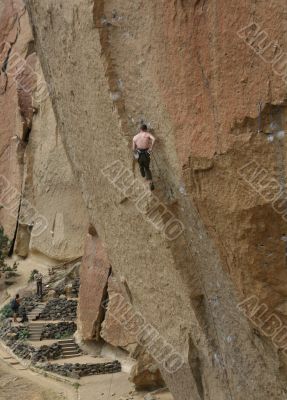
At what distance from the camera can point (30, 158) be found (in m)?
23.1

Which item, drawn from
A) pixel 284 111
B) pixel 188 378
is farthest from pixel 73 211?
pixel 284 111

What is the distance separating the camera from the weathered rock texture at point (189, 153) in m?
5.86

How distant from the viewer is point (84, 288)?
1692cm

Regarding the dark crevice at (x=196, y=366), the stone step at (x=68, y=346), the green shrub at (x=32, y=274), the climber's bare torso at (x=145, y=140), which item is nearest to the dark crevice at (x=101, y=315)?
the stone step at (x=68, y=346)

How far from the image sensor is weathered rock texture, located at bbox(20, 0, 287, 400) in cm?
586

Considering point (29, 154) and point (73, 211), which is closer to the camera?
point (73, 211)

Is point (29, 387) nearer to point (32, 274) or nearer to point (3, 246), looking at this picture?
point (32, 274)

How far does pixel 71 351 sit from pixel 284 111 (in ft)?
39.8

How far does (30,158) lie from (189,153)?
1710 centimetres

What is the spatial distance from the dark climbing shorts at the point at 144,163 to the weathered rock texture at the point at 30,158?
13.4 metres

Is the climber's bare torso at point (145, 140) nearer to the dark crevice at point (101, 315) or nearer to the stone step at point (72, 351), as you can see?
the dark crevice at point (101, 315)

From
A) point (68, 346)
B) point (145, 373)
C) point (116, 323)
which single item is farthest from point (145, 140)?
point (68, 346)

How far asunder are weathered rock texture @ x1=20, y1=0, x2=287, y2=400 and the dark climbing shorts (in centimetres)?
14

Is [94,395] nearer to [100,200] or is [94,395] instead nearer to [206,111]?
[100,200]
